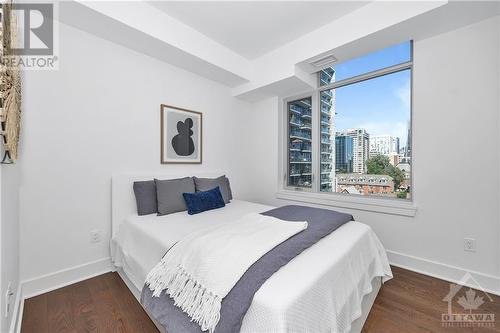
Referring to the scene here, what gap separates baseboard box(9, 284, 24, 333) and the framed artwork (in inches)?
65.5

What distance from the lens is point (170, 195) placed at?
2.47 meters

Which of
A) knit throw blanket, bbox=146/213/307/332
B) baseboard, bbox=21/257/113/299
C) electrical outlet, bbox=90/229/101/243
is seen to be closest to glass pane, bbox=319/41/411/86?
knit throw blanket, bbox=146/213/307/332

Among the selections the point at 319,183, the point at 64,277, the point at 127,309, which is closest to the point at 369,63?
the point at 319,183

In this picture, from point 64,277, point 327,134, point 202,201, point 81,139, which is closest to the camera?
point 64,277

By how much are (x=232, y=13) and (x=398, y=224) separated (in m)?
2.98

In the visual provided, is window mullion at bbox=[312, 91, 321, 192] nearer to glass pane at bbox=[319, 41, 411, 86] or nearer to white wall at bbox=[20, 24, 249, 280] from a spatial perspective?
glass pane at bbox=[319, 41, 411, 86]

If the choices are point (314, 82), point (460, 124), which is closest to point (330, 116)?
point (314, 82)

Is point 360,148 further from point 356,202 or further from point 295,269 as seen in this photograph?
point 295,269

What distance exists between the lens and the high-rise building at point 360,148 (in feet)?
9.50

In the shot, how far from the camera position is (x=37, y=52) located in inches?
78.3

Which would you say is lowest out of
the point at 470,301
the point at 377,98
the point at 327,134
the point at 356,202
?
the point at 470,301

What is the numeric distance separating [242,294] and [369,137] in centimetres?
263

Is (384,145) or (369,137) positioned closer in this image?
(384,145)

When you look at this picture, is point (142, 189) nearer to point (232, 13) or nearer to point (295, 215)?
point (295, 215)
